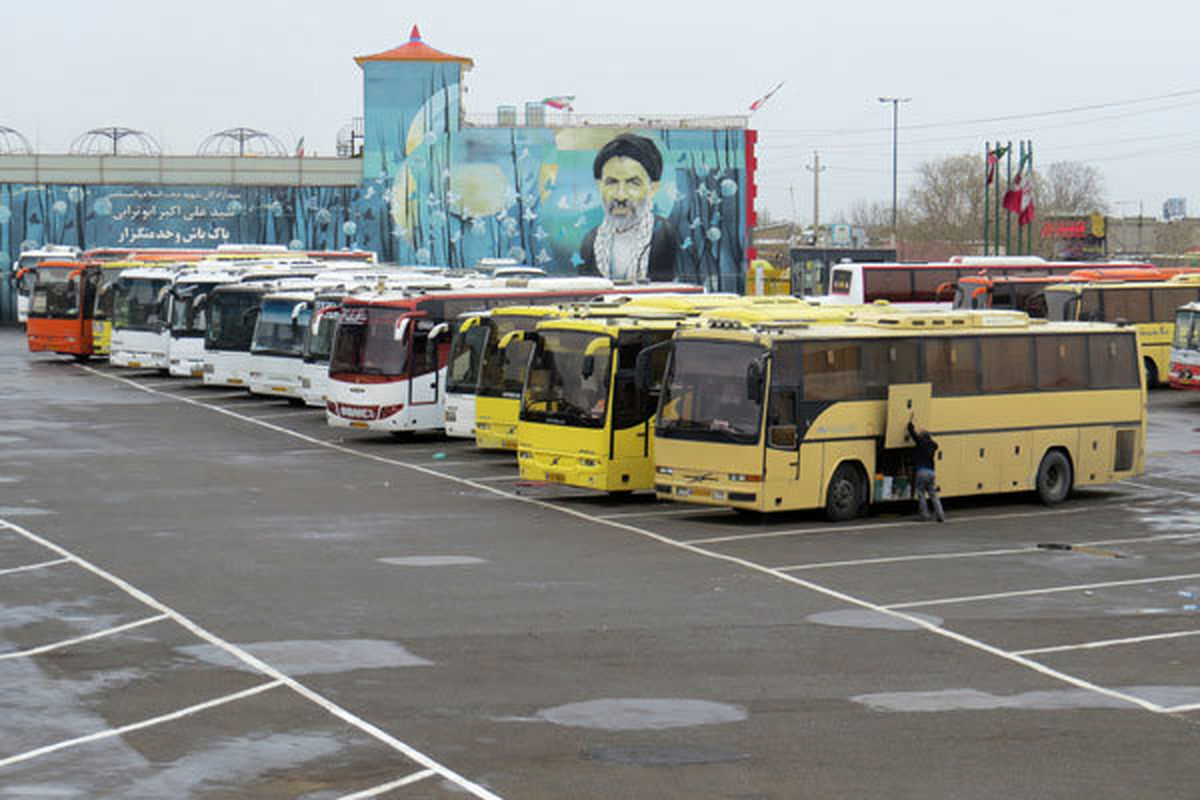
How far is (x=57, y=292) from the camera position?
59.0 m

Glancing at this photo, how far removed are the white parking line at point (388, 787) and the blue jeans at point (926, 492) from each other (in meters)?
15.4

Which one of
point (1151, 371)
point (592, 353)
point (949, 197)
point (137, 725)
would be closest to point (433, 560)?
point (592, 353)

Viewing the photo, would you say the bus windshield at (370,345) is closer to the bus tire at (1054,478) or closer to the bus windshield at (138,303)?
the bus tire at (1054,478)


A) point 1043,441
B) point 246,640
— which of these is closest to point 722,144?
point 1043,441

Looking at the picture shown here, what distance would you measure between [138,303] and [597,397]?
2904 centimetres

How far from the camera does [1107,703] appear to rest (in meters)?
15.2

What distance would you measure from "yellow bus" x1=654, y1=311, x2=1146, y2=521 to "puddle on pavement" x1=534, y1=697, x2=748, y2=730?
441 inches

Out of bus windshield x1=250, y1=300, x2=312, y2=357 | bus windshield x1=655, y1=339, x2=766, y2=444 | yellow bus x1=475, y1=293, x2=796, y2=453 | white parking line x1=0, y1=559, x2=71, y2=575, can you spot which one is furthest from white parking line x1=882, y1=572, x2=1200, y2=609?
bus windshield x1=250, y1=300, x2=312, y2=357

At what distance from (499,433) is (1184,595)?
1544 centimetres

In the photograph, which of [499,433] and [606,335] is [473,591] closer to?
[606,335]

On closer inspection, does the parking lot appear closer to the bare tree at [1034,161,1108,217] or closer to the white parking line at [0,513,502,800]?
the white parking line at [0,513,502,800]

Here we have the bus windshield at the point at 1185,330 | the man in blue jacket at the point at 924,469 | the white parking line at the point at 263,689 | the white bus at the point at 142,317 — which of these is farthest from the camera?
the white bus at the point at 142,317

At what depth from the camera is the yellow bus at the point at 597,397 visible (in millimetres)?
28406

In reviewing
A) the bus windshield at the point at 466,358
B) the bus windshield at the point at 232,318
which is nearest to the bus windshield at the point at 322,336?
the bus windshield at the point at 232,318
